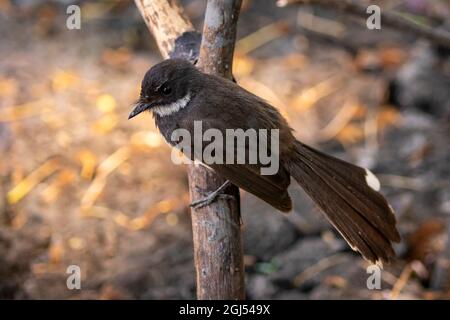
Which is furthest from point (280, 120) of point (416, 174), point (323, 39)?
point (323, 39)

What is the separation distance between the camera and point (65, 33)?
20.6 ft

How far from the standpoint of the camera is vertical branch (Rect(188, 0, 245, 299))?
339 centimetres

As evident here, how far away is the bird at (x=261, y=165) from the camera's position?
11.9 ft

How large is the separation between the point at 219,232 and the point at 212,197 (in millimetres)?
204

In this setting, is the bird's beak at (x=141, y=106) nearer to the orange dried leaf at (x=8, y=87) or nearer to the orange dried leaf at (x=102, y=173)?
the orange dried leaf at (x=102, y=173)

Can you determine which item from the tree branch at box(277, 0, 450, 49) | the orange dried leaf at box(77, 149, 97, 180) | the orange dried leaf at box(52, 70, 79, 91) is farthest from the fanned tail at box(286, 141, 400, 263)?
the orange dried leaf at box(52, 70, 79, 91)

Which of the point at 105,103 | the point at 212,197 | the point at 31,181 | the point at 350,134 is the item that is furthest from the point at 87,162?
the point at 350,134

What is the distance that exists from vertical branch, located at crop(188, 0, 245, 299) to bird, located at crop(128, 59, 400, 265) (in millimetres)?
90

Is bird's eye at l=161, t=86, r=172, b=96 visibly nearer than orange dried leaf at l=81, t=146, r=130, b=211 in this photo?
Yes

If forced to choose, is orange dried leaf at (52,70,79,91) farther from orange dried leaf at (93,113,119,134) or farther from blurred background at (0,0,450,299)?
Result: orange dried leaf at (93,113,119,134)

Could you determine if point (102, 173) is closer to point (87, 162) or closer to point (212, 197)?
point (87, 162)

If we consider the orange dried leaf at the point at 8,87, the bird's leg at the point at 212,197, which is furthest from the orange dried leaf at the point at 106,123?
the bird's leg at the point at 212,197

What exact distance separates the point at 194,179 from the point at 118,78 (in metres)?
2.48
